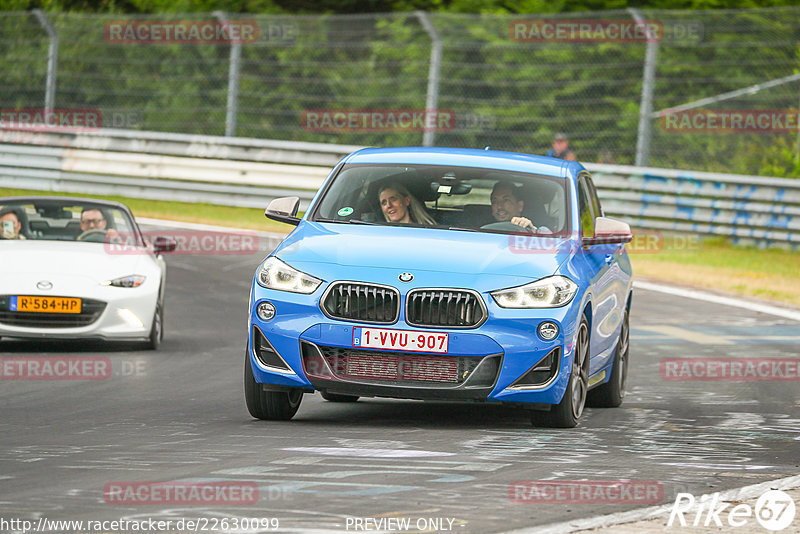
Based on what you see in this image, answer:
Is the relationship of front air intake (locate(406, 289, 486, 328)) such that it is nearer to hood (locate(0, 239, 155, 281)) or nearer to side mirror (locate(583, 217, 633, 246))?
side mirror (locate(583, 217, 633, 246))

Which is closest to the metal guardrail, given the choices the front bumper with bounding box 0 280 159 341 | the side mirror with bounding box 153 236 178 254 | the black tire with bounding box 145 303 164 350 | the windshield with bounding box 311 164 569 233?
the side mirror with bounding box 153 236 178 254

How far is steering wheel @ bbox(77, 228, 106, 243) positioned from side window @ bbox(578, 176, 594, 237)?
15.8 feet

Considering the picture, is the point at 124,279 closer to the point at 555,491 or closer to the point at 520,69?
the point at 555,491

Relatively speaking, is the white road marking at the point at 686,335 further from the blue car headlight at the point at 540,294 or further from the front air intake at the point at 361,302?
the front air intake at the point at 361,302

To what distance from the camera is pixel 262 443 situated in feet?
25.1

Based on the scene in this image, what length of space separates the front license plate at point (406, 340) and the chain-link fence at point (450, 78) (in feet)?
47.4

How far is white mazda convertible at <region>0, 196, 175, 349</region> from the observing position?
39.3ft

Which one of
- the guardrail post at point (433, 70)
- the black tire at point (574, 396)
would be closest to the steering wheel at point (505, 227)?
the black tire at point (574, 396)

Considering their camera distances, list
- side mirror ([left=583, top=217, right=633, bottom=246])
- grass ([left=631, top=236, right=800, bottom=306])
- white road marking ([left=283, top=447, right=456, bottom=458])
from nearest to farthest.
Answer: white road marking ([left=283, top=447, right=456, bottom=458])
side mirror ([left=583, top=217, right=633, bottom=246])
grass ([left=631, top=236, right=800, bottom=306])

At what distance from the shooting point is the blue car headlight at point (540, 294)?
8.19 m

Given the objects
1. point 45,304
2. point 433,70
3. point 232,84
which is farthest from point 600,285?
point 232,84

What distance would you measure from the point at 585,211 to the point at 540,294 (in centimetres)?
170

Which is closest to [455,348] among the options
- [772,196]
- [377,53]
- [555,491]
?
[555,491]

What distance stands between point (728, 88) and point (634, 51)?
70.9 inches
